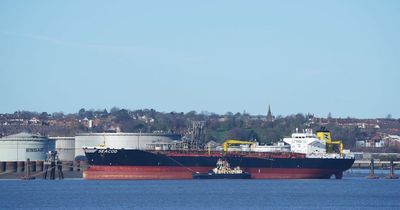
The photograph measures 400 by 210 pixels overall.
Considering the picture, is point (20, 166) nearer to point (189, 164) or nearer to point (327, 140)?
point (189, 164)

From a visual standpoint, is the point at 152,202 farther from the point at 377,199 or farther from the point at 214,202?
the point at 377,199

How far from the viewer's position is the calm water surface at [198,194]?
51.5 m

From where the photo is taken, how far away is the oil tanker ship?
71875 mm

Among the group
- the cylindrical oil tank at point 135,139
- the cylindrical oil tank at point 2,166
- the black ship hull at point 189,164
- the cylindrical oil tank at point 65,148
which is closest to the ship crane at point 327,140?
the black ship hull at point 189,164

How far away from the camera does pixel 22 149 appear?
92.2 meters

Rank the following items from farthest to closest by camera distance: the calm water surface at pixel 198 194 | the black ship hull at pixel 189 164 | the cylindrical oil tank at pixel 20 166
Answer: the cylindrical oil tank at pixel 20 166, the black ship hull at pixel 189 164, the calm water surface at pixel 198 194

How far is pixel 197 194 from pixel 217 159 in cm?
1599

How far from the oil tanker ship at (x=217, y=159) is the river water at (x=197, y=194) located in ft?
3.58

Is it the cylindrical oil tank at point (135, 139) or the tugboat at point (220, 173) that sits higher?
the cylindrical oil tank at point (135, 139)

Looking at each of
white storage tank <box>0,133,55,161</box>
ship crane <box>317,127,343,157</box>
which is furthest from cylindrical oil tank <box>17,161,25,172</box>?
ship crane <box>317,127,343,157</box>

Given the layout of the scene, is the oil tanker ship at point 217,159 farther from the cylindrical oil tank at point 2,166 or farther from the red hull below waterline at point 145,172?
the cylindrical oil tank at point 2,166

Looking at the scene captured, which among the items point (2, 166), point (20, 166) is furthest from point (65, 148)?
point (2, 166)

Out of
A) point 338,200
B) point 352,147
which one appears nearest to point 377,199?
point 338,200

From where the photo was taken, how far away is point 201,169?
74.4 metres
